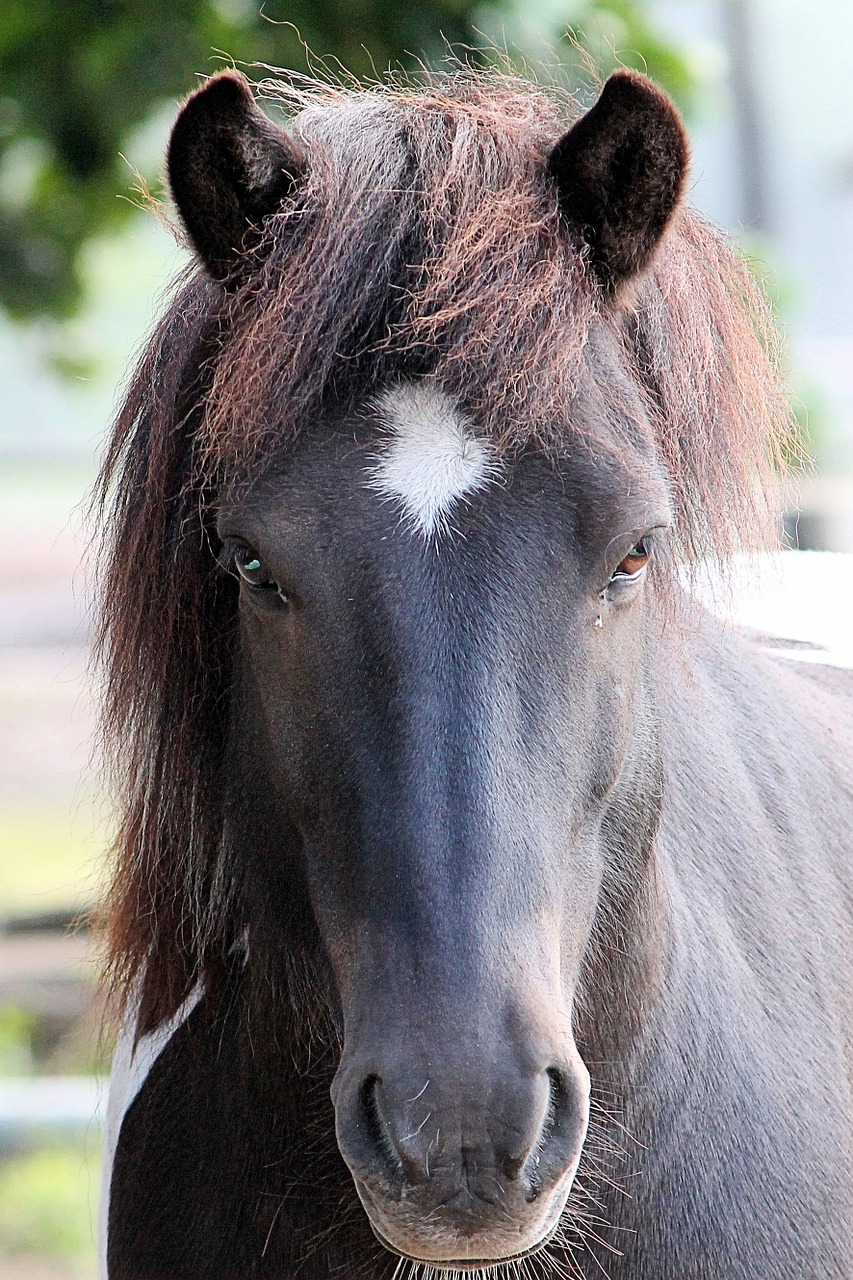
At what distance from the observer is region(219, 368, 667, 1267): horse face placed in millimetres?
1231

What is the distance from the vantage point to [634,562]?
1568mm

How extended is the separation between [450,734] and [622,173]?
0.75 metres

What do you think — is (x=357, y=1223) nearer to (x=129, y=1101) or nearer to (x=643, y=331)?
(x=129, y=1101)

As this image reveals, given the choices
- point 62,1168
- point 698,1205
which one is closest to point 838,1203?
point 698,1205

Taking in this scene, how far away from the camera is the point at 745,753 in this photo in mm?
2215

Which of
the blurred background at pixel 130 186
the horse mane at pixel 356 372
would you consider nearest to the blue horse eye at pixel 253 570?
the horse mane at pixel 356 372

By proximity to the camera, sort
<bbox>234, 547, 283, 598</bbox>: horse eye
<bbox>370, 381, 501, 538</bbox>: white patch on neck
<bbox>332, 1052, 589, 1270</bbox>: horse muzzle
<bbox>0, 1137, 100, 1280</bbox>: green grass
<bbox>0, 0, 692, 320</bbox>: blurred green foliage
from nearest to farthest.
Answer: <bbox>332, 1052, 589, 1270</bbox>: horse muzzle < <bbox>370, 381, 501, 538</bbox>: white patch on neck < <bbox>234, 547, 283, 598</bbox>: horse eye < <bbox>0, 0, 692, 320</bbox>: blurred green foliage < <bbox>0, 1137, 100, 1280</bbox>: green grass

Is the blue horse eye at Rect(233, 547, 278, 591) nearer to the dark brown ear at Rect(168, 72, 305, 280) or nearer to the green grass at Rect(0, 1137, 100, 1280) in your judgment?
the dark brown ear at Rect(168, 72, 305, 280)

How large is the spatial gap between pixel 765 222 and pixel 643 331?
6.29m

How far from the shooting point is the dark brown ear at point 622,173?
4.94 feet

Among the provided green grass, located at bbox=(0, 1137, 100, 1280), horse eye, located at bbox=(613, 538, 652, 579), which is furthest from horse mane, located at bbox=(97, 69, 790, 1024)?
green grass, located at bbox=(0, 1137, 100, 1280)

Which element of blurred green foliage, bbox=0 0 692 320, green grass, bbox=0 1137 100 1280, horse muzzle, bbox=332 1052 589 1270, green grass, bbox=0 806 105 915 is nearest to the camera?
horse muzzle, bbox=332 1052 589 1270

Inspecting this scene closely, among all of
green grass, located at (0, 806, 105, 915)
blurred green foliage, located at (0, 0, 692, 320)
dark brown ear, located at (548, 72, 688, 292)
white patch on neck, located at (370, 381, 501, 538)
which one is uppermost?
blurred green foliage, located at (0, 0, 692, 320)

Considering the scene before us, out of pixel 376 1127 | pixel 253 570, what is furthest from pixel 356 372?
pixel 376 1127
